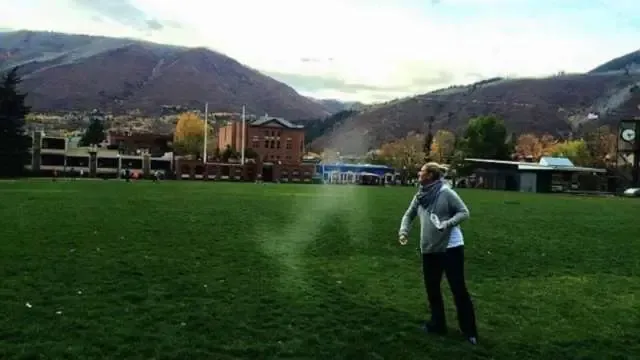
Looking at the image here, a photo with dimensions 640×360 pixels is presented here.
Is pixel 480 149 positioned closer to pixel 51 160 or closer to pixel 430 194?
pixel 51 160

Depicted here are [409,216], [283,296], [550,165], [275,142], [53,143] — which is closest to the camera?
[409,216]

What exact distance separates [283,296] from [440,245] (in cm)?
273

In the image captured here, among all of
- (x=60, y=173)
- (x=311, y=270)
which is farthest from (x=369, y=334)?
(x=60, y=173)

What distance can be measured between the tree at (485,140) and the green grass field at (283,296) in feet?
343

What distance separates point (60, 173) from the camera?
111 m

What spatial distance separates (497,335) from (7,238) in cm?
1130

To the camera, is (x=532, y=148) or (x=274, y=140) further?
(x=532, y=148)

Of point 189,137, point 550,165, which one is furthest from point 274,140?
point 550,165

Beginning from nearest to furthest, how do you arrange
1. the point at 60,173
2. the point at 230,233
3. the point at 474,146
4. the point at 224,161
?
the point at 230,233
the point at 60,173
the point at 474,146
the point at 224,161

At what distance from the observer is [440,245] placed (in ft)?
27.3

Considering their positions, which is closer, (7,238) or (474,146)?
(7,238)

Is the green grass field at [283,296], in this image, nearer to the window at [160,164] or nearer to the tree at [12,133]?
the tree at [12,133]

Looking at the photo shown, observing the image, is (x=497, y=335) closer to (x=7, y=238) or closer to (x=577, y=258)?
(x=577, y=258)

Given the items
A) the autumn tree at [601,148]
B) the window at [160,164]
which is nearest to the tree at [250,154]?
the window at [160,164]
